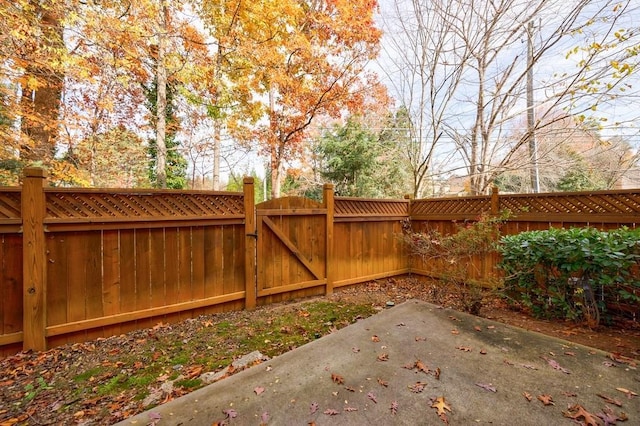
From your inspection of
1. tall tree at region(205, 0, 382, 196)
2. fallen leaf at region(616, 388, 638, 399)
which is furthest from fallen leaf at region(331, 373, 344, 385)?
tall tree at region(205, 0, 382, 196)

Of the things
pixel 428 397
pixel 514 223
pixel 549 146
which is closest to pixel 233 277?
pixel 428 397

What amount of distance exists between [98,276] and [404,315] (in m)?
3.40

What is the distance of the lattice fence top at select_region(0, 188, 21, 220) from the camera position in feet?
7.79

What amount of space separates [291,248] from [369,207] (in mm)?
1761

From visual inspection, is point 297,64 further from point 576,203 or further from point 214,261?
point 576,203

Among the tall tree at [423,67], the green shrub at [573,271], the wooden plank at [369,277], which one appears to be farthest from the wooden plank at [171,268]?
the tall tree at [423,67]

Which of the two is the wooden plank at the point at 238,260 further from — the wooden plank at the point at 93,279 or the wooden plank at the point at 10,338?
the wooden plank at the point at 10,338

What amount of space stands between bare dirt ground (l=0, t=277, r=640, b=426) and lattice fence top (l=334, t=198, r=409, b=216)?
1.60 metres

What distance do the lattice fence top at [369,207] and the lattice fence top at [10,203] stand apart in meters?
3.66

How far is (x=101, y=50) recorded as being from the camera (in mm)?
5715

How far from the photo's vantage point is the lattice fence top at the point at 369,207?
460 centimetres

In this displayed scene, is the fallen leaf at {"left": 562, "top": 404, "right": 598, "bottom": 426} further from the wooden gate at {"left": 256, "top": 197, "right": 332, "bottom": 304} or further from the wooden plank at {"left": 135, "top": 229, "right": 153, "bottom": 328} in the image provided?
the wooden plank at {"left": 135, "top": 229, "right": 153, "bottom": 328}

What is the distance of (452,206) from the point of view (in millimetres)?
4875

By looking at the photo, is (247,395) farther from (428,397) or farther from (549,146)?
(549,146)
